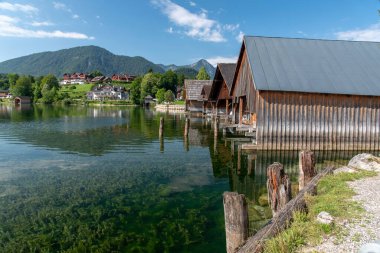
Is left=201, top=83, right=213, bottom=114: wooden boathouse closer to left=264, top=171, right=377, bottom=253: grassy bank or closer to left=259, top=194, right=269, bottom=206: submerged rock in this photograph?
left=259, top=194, right=269, bottom=206: submerged rock

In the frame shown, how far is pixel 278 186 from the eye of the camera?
7910 millimetres

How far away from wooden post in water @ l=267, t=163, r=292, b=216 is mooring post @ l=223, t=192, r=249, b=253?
2.51 m

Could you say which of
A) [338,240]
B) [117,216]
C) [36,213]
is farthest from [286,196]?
[36,213]

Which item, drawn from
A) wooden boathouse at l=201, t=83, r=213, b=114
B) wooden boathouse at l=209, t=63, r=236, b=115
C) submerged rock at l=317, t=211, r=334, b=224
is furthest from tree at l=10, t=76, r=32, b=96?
submerged rock at l=317, t=211, r=334, b=224

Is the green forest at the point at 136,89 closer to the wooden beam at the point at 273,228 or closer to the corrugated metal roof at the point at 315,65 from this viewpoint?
the corrugated metal roof at the point at 315,65

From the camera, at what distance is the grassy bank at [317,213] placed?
17.5 feet

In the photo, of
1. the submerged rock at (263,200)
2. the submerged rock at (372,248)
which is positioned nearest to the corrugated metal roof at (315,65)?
the submerged rock at (263,200)

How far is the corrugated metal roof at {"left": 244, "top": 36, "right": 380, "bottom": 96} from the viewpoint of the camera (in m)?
19.3

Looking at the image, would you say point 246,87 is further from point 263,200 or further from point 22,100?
point 22,100

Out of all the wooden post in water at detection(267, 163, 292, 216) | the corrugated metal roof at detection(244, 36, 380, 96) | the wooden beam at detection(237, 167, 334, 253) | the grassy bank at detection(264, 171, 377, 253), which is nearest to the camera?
the wooden beam at detection(237, 167, 334, 253)

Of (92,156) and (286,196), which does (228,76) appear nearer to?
(92,156)

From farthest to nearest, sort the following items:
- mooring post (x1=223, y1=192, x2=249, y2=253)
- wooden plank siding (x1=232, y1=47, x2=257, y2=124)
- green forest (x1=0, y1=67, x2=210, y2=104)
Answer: green forest (x1=0, y1=67, x2=210, y2=104), wooden plank siding (x1=232, y1=47, x2=257, y2=124), mooring post (x1=223, y1=192, x2=249, y2=253)

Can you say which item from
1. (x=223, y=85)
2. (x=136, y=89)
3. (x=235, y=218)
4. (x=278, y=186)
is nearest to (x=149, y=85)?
(x=136, y=89)

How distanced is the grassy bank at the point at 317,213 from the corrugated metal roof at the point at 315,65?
10706 mm
